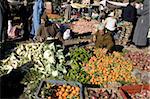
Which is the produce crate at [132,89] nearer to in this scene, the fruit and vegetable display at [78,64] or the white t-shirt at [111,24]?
the fruit and vegetable display at [78,64]

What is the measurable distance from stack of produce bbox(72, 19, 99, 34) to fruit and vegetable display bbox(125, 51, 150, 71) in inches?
160

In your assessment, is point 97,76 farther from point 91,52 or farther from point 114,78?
point 91,52

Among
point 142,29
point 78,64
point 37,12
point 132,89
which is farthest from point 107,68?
point 37,12

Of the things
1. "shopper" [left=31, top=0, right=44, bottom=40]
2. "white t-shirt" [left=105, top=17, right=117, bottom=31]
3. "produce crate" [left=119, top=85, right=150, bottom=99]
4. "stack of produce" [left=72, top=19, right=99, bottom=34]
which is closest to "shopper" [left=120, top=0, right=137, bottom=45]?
"white t-shirt" [left=105, top=17, right=117, bottom=31]

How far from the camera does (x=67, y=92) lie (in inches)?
274

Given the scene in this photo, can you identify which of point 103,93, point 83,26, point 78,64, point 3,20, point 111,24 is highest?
point 3,20

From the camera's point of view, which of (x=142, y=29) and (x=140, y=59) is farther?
(x=142, y=29)

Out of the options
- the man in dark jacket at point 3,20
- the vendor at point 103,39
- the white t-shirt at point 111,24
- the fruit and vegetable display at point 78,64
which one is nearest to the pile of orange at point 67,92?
the fruit and vegetable display at point 78,64

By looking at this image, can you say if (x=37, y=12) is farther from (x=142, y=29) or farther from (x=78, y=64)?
(x=142, y=29)

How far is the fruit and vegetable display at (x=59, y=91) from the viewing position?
267 inches

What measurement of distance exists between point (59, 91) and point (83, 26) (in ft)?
27.7

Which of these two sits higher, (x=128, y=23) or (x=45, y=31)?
(x=45, y=31)

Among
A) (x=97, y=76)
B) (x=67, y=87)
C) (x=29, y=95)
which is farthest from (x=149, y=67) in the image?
(x=29, y=95)

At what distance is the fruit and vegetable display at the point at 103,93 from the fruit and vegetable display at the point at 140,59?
6.51 ft
